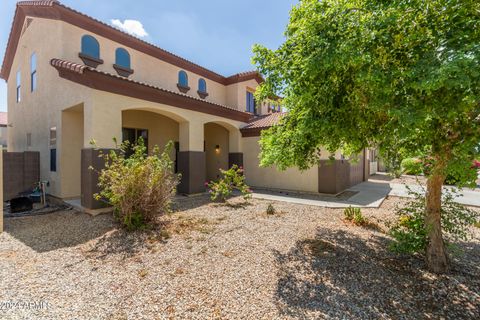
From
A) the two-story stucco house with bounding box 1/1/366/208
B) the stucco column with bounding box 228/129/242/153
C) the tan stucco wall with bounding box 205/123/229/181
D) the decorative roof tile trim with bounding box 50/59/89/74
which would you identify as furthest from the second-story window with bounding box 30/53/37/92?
the stucco column with bounding box 228/129/242/153

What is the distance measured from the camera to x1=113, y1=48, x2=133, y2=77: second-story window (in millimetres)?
10713

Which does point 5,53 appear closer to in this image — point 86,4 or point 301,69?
point 86,4

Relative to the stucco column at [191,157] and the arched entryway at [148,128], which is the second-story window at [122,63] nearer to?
the arched entryway at [148,128]

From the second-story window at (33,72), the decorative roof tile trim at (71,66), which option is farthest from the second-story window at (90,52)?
the second-story window at (33,72)

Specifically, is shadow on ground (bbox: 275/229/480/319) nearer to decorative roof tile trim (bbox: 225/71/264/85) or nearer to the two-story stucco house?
the two-story stucco house

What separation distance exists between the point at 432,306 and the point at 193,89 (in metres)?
14.0

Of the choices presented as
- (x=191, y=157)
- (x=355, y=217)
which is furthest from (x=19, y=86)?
(x=355, y=217)

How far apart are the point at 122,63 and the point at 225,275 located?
37.1 ft

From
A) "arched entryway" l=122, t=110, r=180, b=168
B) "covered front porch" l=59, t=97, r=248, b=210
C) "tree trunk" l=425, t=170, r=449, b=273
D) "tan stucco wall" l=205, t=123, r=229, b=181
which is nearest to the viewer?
"tree trunk" l=425, t=170, r=449, b=273

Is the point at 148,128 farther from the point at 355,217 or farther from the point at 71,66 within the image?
the point at 355,217

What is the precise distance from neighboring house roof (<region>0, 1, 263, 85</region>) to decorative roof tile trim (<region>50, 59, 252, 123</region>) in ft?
8.45

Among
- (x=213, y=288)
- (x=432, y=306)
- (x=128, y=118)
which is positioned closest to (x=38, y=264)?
(x=213, y=288)

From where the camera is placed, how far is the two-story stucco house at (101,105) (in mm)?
7781

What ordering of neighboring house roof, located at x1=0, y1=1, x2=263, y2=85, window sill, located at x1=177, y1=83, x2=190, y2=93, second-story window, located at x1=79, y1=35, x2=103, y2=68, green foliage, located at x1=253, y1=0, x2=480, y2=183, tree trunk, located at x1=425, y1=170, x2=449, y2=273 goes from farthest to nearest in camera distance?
window sill, located at x1=177, y1=83, x2=190, y2=93 < second-story window, located at x1=79, y1=35, x2=103, y2=68 < neighboring house roof, located at x1=0, y1=1, x2=263, y2=85 < tree trunk, located at x1=425, y1=170, x2=449, y2=273 < green foliage, located at x1=253, y1=0, x2=480, y2=183
